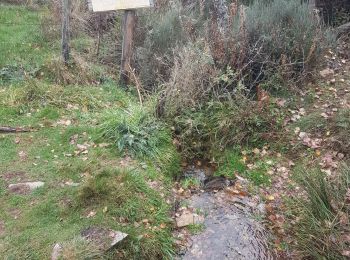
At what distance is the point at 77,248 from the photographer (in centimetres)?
383

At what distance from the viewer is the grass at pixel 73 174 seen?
4.12m

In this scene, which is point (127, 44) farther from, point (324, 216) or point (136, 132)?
point (324, 216)

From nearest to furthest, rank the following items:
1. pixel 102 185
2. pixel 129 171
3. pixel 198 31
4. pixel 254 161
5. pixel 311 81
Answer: pixel 102 185, pixel 129 171, pixel 254 161, pixel 311 81, pixel 198 31

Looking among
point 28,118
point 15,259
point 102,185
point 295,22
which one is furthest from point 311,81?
point 15,259

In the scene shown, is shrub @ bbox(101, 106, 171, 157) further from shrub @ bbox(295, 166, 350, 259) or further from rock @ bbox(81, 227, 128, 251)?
shrub @ bbox(295, 166, 350, 259)

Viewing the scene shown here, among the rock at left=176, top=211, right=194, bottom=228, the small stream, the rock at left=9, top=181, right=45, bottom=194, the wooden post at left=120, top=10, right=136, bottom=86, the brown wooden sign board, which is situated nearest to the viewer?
the small stream

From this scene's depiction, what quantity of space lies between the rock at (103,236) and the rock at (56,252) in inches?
10.1

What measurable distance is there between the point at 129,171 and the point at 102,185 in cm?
44

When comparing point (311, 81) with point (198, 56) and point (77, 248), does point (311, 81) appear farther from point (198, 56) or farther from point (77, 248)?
point (77, 248)

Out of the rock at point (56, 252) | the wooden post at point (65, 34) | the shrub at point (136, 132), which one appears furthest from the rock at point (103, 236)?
the wooden post at point (65, 34)

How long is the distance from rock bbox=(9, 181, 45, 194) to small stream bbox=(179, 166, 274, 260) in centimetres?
179

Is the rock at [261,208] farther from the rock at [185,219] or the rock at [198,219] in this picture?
the rock at [185,219]

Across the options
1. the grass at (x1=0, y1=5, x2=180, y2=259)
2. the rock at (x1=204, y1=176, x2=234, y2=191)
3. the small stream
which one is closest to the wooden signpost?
the grass at (x1=0, y1=5, x2=180, y2=259)

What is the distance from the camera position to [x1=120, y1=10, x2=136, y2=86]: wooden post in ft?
23.3
